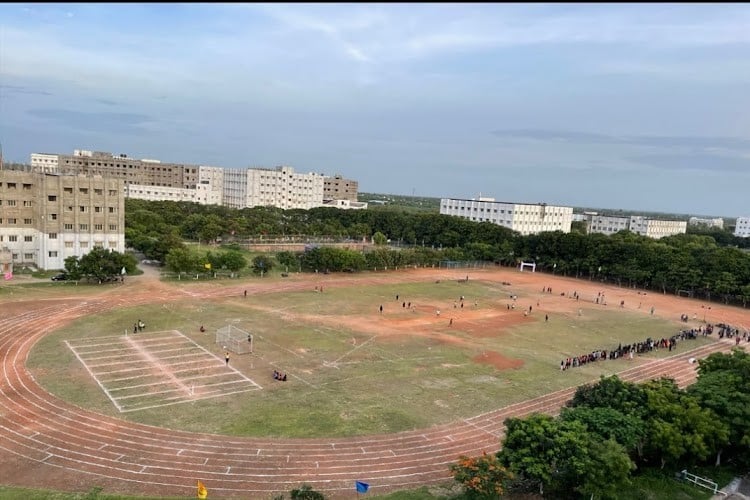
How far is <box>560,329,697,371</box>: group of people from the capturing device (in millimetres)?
40625

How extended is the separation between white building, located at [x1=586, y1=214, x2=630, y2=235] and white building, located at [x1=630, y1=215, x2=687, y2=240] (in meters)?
3.76

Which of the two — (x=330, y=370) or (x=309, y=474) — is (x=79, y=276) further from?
(x=309, y=474)

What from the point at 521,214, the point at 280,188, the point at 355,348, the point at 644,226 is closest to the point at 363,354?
the point at 355,348

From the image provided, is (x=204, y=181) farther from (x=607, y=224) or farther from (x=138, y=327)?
(x=607, y=224)

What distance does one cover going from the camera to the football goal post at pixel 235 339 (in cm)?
3925

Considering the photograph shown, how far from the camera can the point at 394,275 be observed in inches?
3189

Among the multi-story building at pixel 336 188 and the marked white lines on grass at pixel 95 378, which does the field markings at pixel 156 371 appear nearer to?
the marked white lines on grass at pixel 95 378

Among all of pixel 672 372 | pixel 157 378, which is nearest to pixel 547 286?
pixel 672 372

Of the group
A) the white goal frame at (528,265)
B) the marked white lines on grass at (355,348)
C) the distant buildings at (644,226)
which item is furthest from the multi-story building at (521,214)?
the marked white lines on grass at (355,348)

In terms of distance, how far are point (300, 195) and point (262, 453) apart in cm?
14081

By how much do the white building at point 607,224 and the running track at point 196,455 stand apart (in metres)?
160

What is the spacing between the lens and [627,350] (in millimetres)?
44312

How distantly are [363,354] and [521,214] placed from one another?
92.1 metres

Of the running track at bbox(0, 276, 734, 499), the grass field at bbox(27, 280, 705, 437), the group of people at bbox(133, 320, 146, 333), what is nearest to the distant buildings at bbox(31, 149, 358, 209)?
the grass field at bbox(27, 280, 705, 437)
